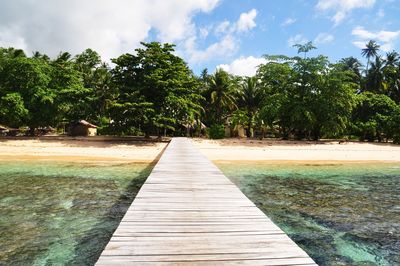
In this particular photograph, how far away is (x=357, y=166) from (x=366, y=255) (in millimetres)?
15092

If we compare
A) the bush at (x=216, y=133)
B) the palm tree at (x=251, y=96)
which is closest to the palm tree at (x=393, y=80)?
the palm tree at (x=251, y=96)

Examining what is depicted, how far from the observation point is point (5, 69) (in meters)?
31.5

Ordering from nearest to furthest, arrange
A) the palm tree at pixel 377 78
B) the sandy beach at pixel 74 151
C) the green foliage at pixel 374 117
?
the sandy beach at pixel 74 151 < the green foliage at pixel 374 117 < the palm tree at pixel 377 78

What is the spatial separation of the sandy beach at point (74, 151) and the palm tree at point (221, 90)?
60.5 ft

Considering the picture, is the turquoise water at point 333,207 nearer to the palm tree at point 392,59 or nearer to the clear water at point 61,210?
the clear water at point 61,210

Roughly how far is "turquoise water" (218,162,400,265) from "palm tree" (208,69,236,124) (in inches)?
1055

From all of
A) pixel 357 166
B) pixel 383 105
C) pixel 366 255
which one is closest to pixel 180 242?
pixel 366 255

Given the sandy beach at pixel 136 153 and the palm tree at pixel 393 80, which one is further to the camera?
the palm tree at pixel 393 80

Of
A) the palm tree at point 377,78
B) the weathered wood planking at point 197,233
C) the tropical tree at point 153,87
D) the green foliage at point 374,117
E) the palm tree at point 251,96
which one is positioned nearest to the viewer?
the weathered wood planking at point 197,233

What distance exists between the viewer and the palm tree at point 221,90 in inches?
1743

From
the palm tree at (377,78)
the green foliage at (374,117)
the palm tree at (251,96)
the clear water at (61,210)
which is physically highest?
the palm tree at (377,78)

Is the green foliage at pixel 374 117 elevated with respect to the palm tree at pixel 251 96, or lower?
lower

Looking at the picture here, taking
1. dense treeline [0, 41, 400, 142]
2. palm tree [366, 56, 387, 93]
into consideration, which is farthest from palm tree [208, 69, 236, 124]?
palm tree [366, 56, 387, 93]

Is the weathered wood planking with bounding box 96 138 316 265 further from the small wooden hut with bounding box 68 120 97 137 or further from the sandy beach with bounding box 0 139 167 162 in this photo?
the small wooden hut with bounding box 68 120 97 137
